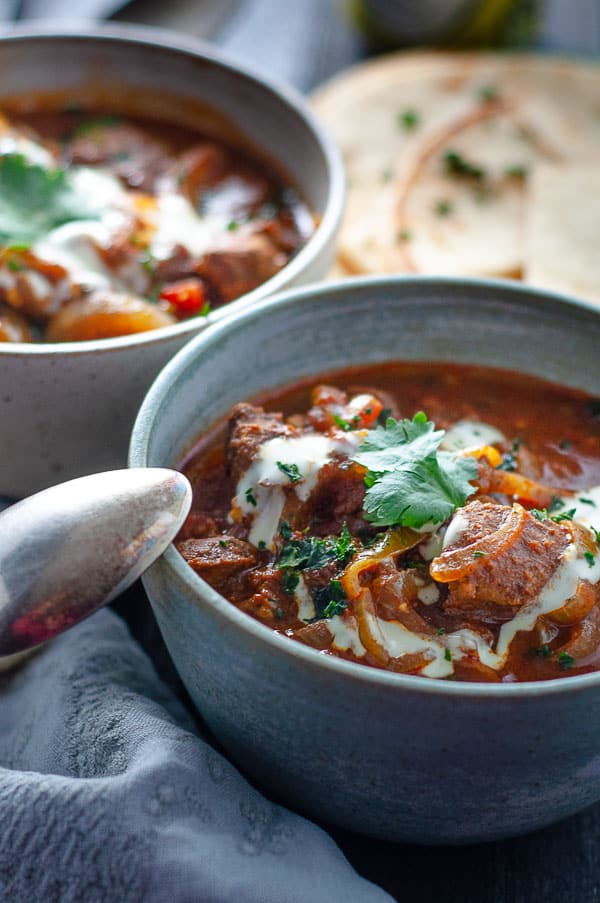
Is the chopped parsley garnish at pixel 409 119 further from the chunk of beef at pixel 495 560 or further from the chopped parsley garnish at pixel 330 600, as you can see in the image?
the chopped parsley garnish at pixel 330 600

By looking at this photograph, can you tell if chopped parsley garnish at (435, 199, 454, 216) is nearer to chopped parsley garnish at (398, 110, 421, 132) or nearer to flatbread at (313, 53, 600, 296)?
flatbread at (313, 53, 600, 296)

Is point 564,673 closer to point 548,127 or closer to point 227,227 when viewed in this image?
point 227,227

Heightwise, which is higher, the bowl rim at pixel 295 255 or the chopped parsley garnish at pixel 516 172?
the bowl rim at pixel 295 255

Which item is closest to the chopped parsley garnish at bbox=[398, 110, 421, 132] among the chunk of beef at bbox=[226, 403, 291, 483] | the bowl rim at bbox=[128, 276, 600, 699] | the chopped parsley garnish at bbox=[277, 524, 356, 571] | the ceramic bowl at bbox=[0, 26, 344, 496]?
the ceramic bowl at bbox=[0, 26, 344, 496]

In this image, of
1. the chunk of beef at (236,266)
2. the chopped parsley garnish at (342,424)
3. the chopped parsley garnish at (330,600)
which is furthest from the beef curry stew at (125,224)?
the chopped parsley garnish at (330,600)

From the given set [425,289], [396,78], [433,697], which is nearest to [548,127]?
[396,78]

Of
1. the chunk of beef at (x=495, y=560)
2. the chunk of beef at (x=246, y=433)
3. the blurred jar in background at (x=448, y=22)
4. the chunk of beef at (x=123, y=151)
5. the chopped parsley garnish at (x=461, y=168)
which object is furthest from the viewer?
the blurred jar in background at (x=448, y=22)
